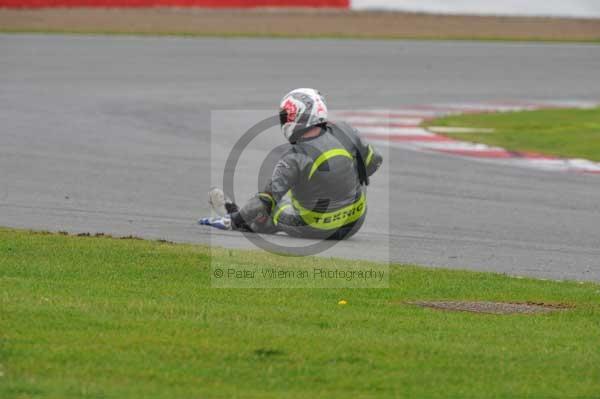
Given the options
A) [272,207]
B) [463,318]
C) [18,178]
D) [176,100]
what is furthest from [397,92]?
[463,318]

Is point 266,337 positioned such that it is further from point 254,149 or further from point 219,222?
point 254,149

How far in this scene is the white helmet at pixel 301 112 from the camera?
10.0m

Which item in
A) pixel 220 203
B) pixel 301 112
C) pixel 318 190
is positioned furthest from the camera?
pixel 220 203

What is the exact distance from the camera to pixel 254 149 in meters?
15.5

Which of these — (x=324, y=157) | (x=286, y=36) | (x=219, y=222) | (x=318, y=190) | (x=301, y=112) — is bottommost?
(x=219, y=222)

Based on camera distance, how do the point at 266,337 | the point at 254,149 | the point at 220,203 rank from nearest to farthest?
the point at 266,337 < the point at 220,203 < the point at 254,149

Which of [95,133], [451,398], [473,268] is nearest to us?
[451,398]

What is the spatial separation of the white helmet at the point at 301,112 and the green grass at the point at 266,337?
1.61m

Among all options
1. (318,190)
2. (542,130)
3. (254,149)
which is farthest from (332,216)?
(542,130)

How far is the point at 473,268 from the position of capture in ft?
31.1

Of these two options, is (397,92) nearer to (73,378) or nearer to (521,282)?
(521,282)

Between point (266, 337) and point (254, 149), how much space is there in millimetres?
9098

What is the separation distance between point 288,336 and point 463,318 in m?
1.25

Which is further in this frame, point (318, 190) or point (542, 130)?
point (542, 130)
